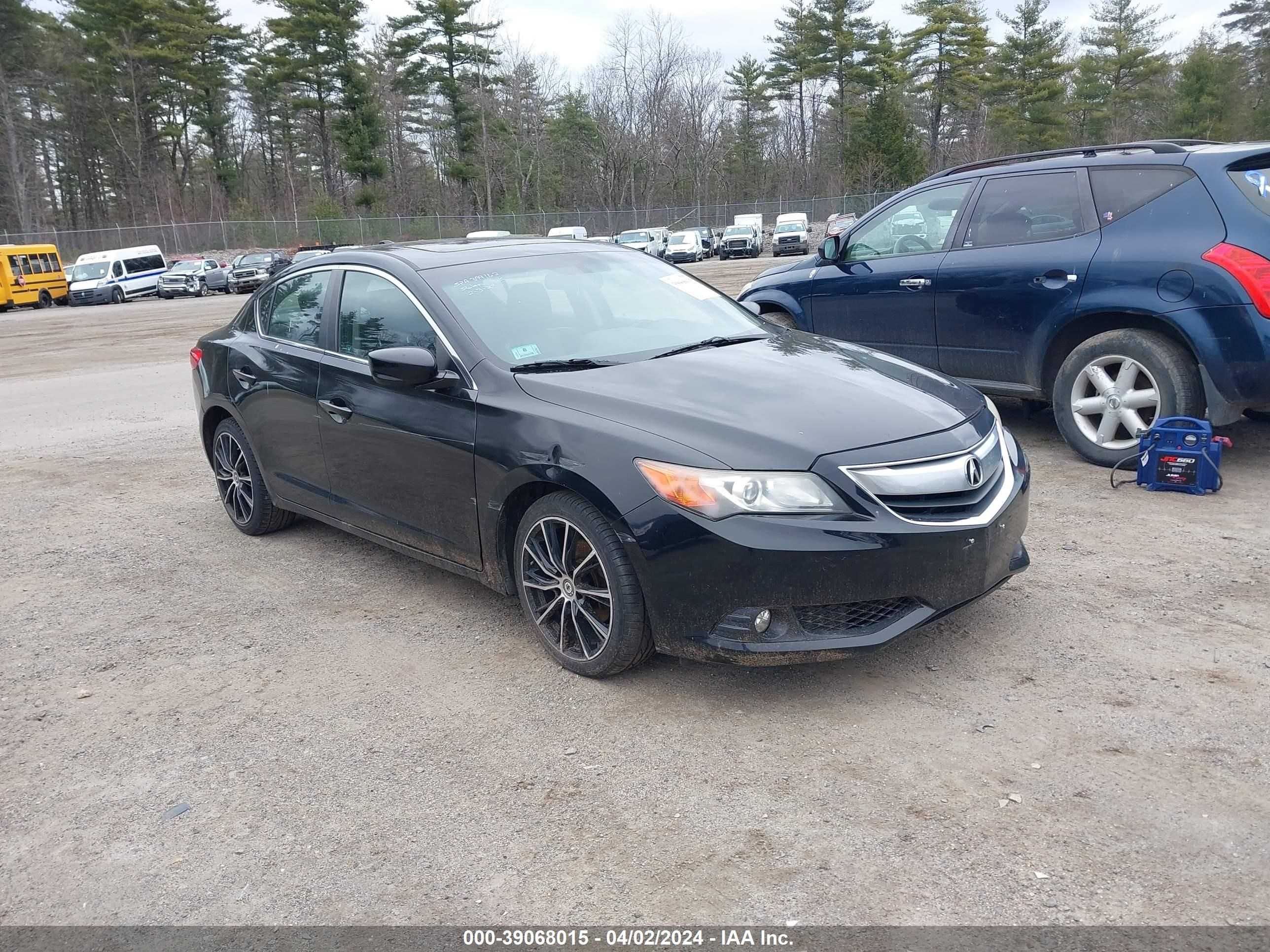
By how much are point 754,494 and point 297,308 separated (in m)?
3.08

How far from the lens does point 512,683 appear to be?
3.97m

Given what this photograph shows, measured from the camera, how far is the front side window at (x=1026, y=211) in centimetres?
654

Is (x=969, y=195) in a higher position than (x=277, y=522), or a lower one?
higher

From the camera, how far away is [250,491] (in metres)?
5.92

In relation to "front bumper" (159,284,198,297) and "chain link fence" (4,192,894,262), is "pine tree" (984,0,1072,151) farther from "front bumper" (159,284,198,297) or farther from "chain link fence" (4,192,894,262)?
"front bumper" (159,284,198,297)

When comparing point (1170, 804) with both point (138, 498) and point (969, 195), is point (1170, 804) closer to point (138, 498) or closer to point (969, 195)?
point (969, 195)

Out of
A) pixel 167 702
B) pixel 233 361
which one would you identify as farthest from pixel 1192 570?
pixel 233 361

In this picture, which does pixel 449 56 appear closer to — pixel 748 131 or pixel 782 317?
pixel 748 131

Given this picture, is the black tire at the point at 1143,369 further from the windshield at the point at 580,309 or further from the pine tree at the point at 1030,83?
the pine tree at the point at 1030,83

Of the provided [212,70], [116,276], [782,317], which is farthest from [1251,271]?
[212,70]

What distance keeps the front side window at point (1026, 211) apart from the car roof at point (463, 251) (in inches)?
109

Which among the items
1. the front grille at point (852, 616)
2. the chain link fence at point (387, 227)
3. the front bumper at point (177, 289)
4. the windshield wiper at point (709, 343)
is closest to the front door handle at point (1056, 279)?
the windshield wiper at point (709, 343)

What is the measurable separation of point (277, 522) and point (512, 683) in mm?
2552

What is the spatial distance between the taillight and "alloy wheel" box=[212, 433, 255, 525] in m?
5.45
